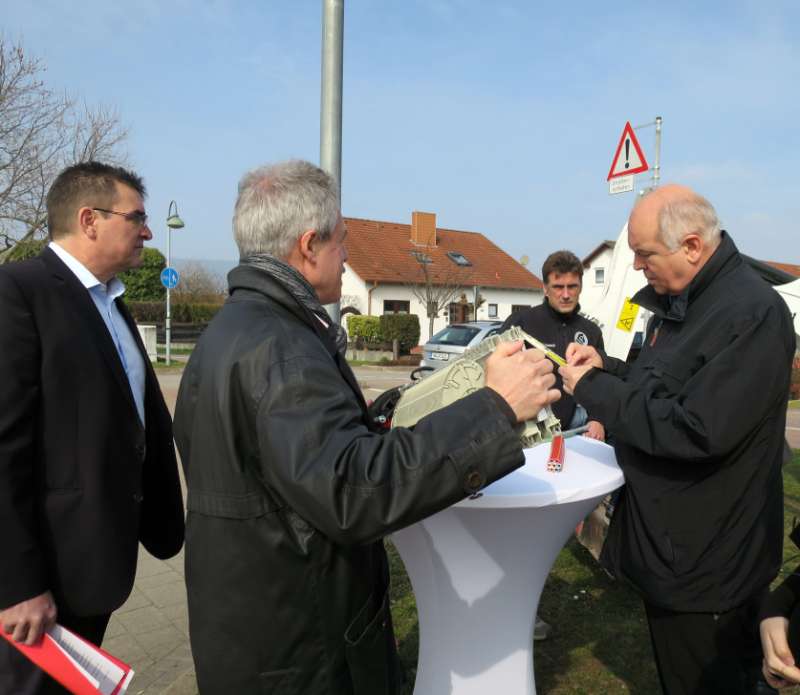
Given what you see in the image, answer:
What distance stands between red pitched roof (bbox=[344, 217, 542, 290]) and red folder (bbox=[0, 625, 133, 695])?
90.4 feet

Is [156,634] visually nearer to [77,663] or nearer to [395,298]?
[77,663]

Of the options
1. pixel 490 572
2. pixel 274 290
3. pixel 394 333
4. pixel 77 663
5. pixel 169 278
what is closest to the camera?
pixel 274 290

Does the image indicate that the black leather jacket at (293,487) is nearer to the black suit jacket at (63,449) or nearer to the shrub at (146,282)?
the black suit jacket at (63,449)

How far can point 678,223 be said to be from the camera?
206 centimetres

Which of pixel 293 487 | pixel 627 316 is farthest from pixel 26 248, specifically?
pixel 293 487

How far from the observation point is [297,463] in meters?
1.26

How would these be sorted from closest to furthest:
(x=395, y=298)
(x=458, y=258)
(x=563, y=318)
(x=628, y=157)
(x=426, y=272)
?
(x=563, y=318) → (x=628, y=157) → (x=426, y=272) → (x=395, y=298) → (x=458, y=258)

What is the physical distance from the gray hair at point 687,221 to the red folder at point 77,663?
6.82 ft

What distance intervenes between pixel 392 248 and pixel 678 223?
3078 cm

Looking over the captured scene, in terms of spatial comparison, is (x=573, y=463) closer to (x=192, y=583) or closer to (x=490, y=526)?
(x=490, y=526)

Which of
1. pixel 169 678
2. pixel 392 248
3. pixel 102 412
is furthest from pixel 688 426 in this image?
pixel 392 248

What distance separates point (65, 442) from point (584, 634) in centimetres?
287

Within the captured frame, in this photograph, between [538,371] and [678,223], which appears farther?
[678,223]

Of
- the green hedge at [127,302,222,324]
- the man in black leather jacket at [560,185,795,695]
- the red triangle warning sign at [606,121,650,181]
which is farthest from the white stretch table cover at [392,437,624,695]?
the green hedge at [127,302,222,324]
